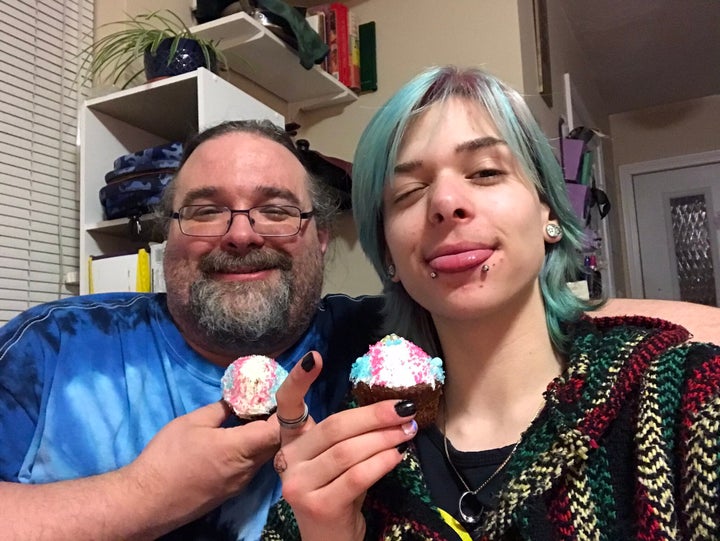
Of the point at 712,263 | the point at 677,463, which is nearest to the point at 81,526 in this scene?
the point at 677,463

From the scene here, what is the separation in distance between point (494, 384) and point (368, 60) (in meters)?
2.17

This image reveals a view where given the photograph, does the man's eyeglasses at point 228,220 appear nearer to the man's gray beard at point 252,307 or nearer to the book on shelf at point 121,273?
the man's gray beard at point 252,307

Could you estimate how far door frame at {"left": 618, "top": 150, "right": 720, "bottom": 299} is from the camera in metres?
4.73

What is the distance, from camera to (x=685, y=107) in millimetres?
4734

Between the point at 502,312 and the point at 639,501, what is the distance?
0.34 metres

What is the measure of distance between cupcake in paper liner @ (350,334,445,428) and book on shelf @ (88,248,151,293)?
113 centimetres

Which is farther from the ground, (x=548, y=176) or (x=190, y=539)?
(x=548, y=176)

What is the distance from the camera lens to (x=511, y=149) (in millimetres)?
987

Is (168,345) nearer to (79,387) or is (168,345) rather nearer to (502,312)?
(79,387)

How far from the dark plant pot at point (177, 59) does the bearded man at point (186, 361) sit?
1.66ft

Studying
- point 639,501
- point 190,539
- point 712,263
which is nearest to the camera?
point 639,501

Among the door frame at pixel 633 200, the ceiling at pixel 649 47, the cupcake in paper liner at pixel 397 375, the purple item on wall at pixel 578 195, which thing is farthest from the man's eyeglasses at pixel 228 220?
the door frame at pixel 633 200

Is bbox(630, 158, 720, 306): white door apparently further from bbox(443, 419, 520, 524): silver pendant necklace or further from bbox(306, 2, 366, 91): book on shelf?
bbox(443, 419, 520, 524): silver pendant necklace

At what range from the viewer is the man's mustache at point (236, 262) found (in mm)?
1344
